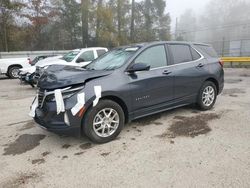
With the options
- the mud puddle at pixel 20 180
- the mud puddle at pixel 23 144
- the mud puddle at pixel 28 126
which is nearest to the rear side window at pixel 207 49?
the mud puddle at pixel 23 144

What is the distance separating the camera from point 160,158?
12.0 ft

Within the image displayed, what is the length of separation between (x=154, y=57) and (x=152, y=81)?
0.53 metres

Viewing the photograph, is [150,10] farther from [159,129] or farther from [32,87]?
[159,129]

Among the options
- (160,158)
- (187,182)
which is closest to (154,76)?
(160,158)

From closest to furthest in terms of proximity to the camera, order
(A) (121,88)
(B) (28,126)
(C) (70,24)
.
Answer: (A) (121,88) → (B) (28,126) → (C) (70,24)

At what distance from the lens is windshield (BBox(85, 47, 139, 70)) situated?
4.70 metres

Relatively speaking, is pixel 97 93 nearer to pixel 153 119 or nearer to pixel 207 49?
pixel 153 119

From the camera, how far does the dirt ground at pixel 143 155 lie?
3.17 metres

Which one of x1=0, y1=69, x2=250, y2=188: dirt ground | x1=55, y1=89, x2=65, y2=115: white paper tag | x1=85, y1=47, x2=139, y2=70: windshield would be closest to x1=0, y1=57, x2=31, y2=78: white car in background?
x1=0, y1=69, x2=250, y2=188: dirt ground

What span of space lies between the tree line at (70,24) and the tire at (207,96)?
1997 centimetres

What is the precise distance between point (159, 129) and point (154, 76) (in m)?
1.00

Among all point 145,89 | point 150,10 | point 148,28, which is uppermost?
→ point 150,10

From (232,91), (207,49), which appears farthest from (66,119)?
(232,91)

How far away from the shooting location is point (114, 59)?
5.00 metres
